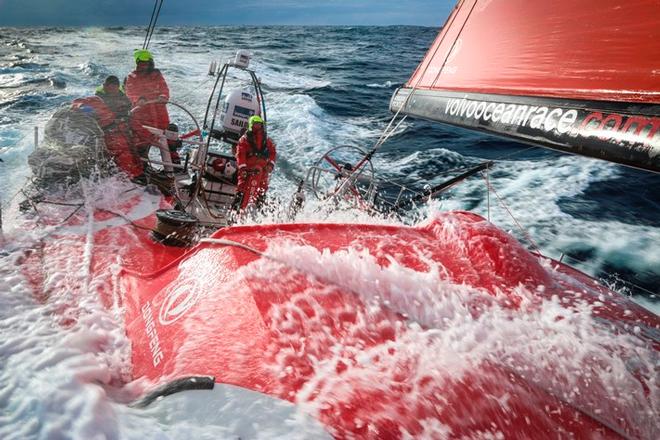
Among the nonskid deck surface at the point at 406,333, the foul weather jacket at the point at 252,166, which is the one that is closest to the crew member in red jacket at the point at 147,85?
the foul weather jacket at the point at 252,166

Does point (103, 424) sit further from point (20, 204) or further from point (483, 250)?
point (20, 204)

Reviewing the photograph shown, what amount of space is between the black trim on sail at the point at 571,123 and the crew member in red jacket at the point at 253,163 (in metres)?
2.95

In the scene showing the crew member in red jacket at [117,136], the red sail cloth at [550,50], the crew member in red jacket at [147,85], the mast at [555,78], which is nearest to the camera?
the mast at [555,78]

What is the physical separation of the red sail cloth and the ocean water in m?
0.74

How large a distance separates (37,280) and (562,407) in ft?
9.64

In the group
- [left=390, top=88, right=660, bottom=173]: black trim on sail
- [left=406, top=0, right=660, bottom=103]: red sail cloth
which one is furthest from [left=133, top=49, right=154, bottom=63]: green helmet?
[left=390, top=88, right=660, bottom=173]: black trim on sail

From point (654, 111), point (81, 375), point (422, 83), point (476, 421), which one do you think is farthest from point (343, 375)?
point (422, 83)

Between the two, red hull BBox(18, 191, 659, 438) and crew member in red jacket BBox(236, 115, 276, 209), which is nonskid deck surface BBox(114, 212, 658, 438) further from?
crew member in red jacket BBox(236, 115, 276, 209)

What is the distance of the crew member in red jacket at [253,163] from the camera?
4770 mm

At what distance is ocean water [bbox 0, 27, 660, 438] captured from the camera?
141 centimetres

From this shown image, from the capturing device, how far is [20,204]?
361 cm

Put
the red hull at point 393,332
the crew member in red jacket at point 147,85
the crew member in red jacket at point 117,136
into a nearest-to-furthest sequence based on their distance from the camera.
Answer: the red hull at point 393,332 < the crew member in red jacket at point 117,136 < the crew member in red jacket at point 147,85

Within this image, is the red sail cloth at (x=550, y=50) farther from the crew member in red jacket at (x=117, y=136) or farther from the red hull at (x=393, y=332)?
the crew member in red jacket at (x=117, y=136)

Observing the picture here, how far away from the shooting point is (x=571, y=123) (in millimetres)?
1499
